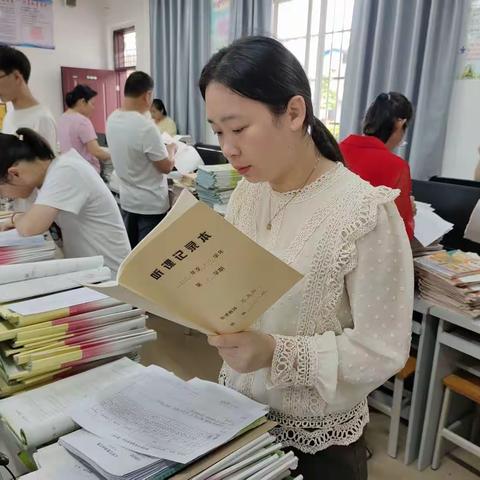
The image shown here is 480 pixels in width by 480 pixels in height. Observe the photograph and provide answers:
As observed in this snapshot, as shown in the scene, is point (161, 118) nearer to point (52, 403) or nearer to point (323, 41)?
point (323, 41)

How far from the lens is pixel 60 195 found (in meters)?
1.60

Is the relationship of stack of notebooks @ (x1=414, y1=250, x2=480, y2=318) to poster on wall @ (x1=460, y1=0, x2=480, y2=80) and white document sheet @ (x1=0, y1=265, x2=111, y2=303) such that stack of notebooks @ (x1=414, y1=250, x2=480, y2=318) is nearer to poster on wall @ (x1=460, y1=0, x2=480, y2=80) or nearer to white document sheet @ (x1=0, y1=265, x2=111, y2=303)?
white document sheet @ (x1=0, y1=265, x2=111, y2=303)

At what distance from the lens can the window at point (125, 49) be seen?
5.85 m

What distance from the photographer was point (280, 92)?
72cm

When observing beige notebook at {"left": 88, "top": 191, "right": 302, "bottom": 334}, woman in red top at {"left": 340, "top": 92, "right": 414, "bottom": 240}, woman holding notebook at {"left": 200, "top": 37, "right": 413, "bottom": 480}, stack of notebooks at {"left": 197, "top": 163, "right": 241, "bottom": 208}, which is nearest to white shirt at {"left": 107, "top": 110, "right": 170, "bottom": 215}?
stack of notebooks at {"left": 197, "top": 163, "right": 241, "bottom": 208}

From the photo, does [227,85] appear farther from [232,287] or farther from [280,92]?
[232,287]

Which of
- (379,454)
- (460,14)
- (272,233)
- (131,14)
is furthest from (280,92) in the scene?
(131,14)

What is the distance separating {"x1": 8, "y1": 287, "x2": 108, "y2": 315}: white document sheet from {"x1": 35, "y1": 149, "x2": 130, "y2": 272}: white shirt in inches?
24.0

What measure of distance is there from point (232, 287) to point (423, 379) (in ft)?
4.84

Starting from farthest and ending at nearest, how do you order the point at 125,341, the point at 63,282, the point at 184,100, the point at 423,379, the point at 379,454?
the point at 184,100 → the point at 379,454 → the point at 423,379 → the point at 63,282 → the point at 125,341

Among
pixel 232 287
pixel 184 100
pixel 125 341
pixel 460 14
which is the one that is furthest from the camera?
pixel 184 100

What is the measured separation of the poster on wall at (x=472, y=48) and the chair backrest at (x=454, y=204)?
812 millimetres

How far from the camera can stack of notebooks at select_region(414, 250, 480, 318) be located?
1568 millimetres

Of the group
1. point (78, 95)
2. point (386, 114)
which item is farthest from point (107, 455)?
point (78, 95)
